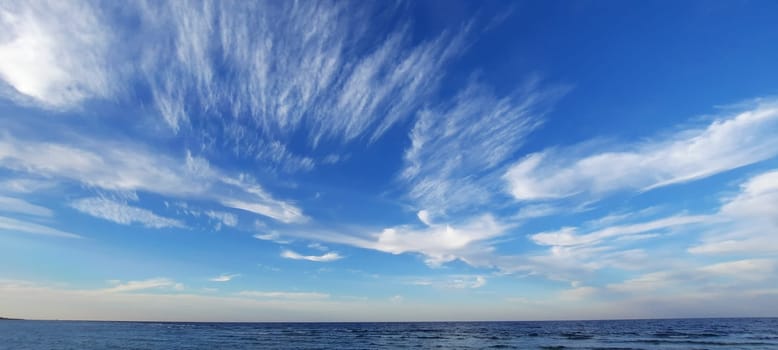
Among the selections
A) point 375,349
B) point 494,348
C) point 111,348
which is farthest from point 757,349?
point 111,348

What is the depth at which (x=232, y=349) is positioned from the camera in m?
55.6

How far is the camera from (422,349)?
57.4m

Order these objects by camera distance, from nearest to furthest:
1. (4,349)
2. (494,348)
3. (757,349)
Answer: (757,349) < (4,349) < (494,348)

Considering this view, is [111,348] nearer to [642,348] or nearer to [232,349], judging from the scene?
[232,349]

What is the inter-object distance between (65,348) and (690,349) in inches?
3405

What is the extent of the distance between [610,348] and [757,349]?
16915 millimetres

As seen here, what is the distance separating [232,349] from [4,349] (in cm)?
Answer: 3156

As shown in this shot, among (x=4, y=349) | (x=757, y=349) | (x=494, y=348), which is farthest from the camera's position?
(x=494, y=348)

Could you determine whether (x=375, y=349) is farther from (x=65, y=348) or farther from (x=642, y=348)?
(x=65, y=348)

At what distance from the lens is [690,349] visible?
50.2m

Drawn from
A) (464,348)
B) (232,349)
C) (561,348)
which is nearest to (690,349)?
(561,348)

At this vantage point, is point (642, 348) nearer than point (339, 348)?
Yes

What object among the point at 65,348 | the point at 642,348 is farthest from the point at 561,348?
the point at 65,348

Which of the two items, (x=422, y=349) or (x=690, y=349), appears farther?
(x=422, y=349)
